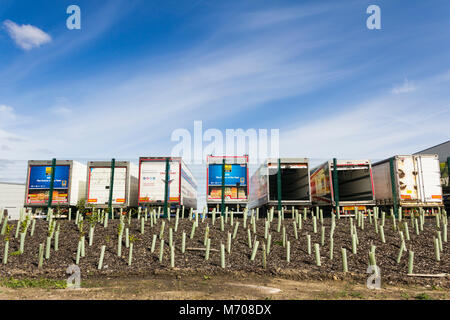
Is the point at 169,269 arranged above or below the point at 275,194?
below

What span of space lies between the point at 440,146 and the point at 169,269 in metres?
44.7

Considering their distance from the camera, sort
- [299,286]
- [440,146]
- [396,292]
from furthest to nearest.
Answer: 1. [440,146]
2. [299,286]
3. [396,292]

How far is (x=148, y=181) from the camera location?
17250 millimetres

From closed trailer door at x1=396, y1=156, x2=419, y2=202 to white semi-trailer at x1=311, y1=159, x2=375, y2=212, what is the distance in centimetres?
171

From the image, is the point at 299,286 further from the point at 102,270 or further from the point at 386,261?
the point at 102,270

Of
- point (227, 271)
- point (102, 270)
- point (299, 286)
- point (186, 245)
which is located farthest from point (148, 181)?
point (299, 286)

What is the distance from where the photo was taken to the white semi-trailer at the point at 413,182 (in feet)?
57.2

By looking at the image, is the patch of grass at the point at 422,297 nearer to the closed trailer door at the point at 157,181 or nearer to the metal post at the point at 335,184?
the metal post at the point at 335,184

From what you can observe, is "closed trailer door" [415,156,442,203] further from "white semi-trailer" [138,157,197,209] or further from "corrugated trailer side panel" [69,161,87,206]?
"corrugated trailer side panel" [69,161,87,206]

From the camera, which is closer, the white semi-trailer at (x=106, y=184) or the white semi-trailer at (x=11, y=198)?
the white semi-trailer at (x=106, y=184)

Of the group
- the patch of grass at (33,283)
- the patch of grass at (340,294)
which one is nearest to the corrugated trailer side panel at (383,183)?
the patch of grass at (340,294)

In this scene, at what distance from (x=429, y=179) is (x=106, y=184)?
18.0 meters

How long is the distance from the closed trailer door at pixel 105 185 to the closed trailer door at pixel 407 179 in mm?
15239

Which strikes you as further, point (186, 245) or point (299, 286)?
point (186, 245)
